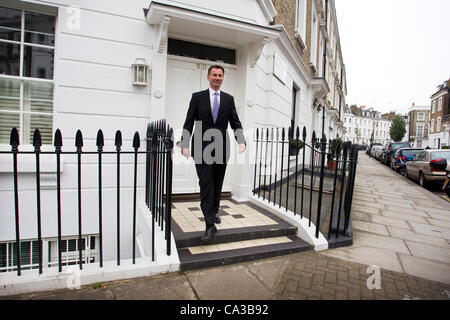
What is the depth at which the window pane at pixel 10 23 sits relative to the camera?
4.05 metres

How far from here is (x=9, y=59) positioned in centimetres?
407

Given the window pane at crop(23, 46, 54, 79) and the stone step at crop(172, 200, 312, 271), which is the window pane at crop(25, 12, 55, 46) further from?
the stone step at crop(172, 200, 312, 271)

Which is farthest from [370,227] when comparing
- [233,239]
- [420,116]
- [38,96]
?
[420,116]

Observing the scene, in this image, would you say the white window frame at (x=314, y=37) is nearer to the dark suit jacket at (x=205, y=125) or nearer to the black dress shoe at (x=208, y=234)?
the dark suit jacket at (x=205, y=125)

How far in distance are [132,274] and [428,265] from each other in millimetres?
3409

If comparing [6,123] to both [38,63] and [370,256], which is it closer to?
[38,63]

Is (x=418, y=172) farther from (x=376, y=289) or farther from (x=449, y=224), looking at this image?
(x=376, y=289)

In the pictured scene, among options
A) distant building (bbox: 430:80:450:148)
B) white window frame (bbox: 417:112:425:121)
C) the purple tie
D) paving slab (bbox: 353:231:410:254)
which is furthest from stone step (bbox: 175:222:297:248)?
white window frame (bbox: 417:112:425:121)

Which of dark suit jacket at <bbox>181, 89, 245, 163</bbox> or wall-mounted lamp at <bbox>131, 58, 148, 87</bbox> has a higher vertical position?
wall-mounted lamp at <bbox>131, 58, 148, 87</bbox>

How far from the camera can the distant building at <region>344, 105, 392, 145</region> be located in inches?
3187

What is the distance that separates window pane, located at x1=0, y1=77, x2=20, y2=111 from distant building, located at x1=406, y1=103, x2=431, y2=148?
227ft

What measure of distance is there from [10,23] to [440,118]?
166 feet

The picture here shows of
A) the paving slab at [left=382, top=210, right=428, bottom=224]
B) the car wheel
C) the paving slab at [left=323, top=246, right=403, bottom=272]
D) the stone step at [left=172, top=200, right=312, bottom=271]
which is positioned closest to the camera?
the stone step at [left=172, top=200, right=312, bottom=271]

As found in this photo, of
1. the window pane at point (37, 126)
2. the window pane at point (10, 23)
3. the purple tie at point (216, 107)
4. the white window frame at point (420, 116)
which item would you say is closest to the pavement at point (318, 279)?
the purple tie at point (216, 107)
